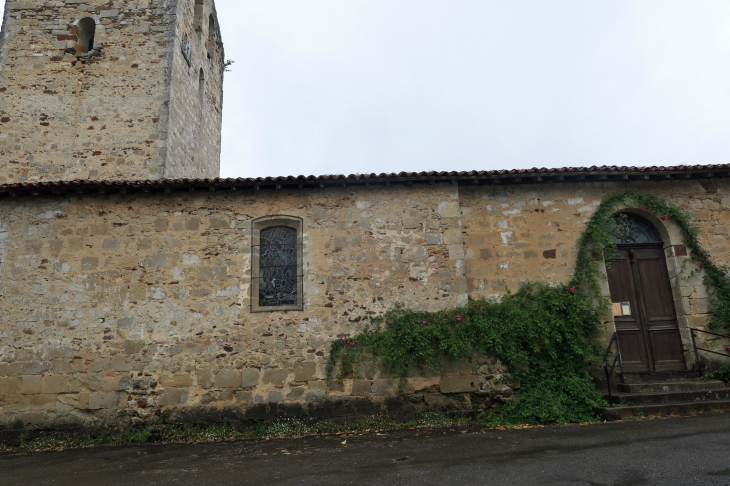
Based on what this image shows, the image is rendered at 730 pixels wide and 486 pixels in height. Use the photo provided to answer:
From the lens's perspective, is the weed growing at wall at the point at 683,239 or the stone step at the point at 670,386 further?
the weed growing at wall at the point at 683,239

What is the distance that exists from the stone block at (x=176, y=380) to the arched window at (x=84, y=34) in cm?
923

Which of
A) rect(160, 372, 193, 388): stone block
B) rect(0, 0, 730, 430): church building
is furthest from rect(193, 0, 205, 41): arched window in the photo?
rect(160, 372, 193, 388): stone block

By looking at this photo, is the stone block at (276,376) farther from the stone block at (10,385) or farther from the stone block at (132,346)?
the stone block at (10,385)

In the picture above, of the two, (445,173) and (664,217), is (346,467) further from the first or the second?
(664,217)

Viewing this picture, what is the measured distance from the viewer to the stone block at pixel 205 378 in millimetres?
7465

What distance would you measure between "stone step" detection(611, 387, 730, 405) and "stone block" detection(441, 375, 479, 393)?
2.24 metres

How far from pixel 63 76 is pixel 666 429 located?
47.3 ft

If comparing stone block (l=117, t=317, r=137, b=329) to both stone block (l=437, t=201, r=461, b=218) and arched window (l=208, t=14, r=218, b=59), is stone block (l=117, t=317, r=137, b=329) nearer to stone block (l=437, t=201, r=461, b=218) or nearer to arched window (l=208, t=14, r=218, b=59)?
stone block (l=437, t=201, r=461, b=218)

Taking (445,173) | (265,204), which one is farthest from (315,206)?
(445,173)

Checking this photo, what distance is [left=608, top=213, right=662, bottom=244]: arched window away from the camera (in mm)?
8531

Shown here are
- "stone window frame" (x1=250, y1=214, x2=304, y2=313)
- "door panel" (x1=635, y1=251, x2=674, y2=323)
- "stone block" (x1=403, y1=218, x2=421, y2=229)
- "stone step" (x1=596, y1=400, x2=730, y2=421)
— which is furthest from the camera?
"door panel" (x1=635, y1=251, x2=674, y2=323)

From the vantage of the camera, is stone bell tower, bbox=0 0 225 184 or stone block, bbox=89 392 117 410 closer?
stone block, bbox=89 392 117 410

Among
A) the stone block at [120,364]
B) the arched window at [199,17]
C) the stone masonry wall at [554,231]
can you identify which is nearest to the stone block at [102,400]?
the stone block at [120,364]

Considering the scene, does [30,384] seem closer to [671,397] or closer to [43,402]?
[43,402]
